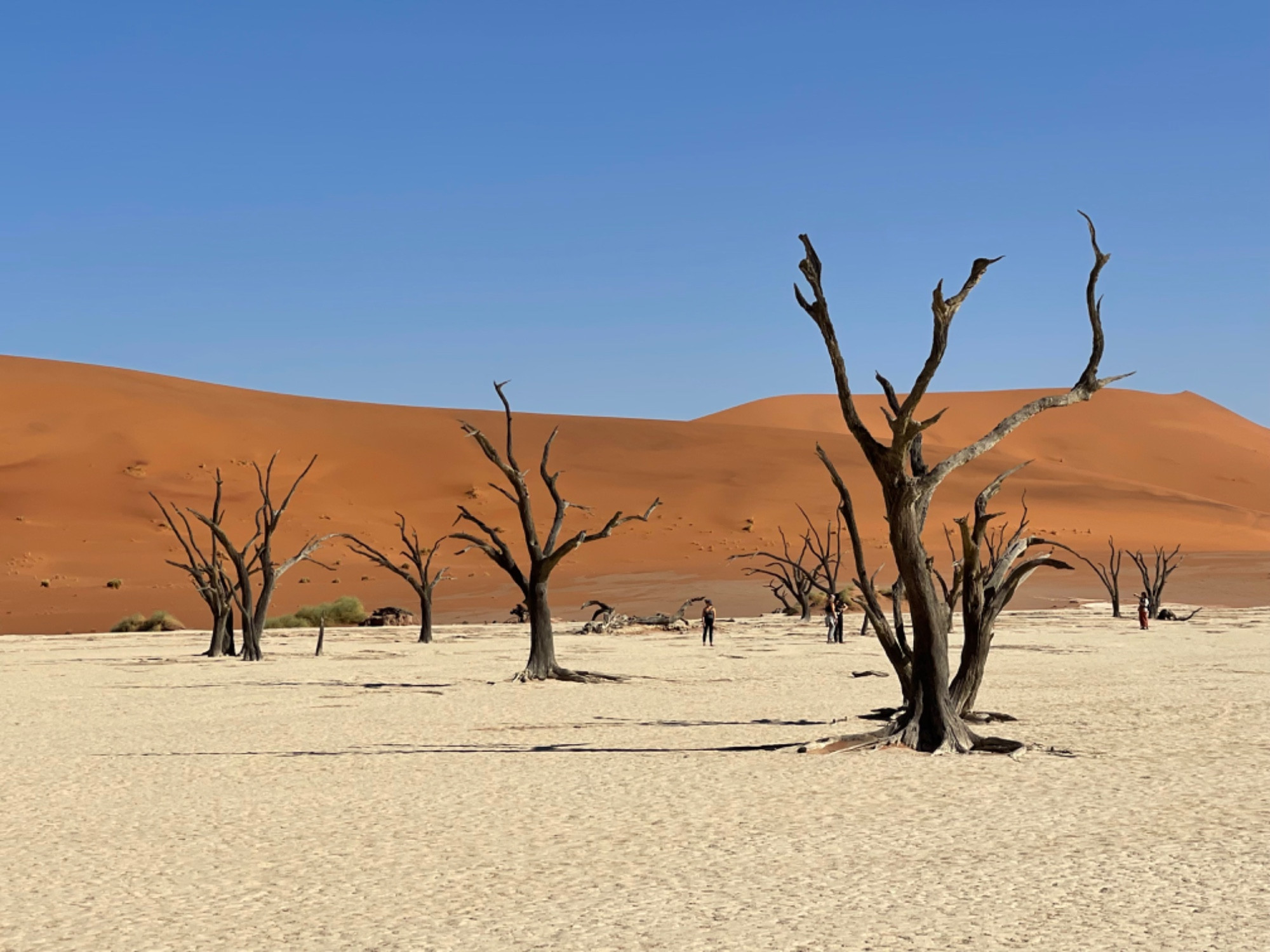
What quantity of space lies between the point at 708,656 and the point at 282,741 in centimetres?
1396

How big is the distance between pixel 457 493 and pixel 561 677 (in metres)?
59.5

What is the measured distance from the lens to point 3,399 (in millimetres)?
88812

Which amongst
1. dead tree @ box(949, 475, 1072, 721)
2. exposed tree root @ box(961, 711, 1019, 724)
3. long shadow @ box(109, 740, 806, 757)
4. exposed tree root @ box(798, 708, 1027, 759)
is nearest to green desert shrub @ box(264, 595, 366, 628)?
long shadow @ box(109, 740, 806, 757)

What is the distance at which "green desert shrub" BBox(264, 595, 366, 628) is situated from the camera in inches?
1804

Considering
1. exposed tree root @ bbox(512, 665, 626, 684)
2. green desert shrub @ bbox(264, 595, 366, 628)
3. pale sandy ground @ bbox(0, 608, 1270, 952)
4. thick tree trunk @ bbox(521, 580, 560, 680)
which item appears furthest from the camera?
green desert shrub @ bbox(264, 595, 366, 628)

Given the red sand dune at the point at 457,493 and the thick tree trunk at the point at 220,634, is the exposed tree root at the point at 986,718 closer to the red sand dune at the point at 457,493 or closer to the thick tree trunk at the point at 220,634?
the thick tree trunk at the point at 220,634

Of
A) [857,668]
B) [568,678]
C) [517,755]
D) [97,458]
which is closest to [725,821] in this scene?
[517,755]

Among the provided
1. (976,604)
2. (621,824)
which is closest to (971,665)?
(976,604)

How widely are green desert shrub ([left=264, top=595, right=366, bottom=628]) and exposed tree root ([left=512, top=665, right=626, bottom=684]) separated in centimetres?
2546

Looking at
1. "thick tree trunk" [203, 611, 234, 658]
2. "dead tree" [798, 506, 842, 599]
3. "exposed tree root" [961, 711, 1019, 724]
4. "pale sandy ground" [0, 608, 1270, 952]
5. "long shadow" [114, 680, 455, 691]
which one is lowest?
"pale sandy ground" [0, 608, 1270, 952]

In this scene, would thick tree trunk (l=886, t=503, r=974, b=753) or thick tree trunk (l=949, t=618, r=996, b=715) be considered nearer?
thick tree trunk (l=886, t=503, r=974, b=753)

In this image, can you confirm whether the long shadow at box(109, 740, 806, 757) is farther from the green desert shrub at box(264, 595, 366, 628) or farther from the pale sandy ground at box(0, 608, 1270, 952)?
the green desert shrub at box(264, 595, 366, 628)

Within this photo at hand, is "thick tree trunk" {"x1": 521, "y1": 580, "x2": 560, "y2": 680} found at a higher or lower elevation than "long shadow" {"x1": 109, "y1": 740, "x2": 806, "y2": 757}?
higher

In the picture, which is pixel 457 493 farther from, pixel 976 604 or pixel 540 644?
pixel 976 604
